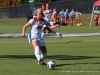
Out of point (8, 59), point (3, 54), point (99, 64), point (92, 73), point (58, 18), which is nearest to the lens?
point (92, 73)

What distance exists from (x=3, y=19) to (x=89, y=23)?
10.8 m

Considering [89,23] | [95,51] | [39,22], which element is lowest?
[89,23]

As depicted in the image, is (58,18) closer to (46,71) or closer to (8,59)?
(8,59)

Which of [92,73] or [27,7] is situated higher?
[92,73]

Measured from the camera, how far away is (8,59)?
1659 cm

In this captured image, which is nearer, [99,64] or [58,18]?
[99,64]

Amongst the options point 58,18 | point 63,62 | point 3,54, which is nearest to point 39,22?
point 63,62

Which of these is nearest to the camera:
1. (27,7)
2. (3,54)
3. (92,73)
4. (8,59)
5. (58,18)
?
(92,73)

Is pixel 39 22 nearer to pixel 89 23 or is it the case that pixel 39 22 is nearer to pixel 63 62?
pixel 63 62

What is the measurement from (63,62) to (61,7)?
132 ft

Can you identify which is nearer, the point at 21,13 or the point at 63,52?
A: the point at 63,52

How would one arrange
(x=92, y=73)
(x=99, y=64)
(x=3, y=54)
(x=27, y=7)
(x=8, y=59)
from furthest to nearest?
1. (x=27, y=7)
2. (x=3, y=54)
3. (x=8, y=59)
4. (x=99, y=64)
5. (x=92, y=73)

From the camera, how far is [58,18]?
166 ft

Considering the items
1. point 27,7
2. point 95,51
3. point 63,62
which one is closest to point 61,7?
point 27,7
